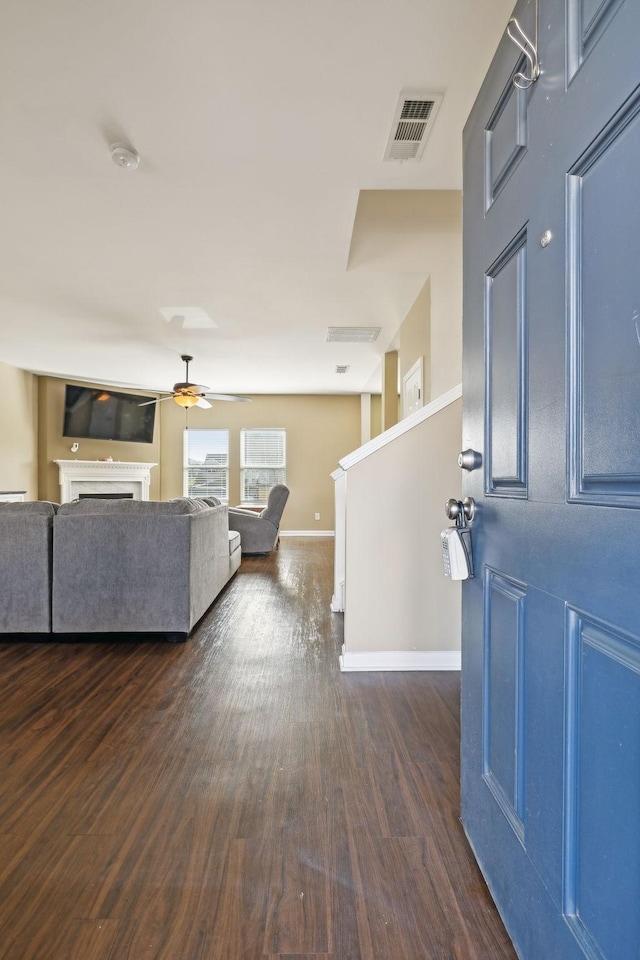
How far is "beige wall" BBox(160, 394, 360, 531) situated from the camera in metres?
9.44

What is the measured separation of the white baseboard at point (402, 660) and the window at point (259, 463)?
6.99 m

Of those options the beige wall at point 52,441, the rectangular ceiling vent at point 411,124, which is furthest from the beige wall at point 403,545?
the beige wall at point 52,441

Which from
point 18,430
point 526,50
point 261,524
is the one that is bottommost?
point 261,524

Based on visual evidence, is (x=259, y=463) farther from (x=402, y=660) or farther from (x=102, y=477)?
(x=402, y=660)

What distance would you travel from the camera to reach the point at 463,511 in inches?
52.1

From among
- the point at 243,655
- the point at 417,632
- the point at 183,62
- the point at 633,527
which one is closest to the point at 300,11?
the point at 183,62

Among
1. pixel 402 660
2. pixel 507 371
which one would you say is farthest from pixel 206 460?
pixel 507 371

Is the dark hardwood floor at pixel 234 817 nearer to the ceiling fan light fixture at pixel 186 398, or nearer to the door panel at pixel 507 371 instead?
the door panel at pixel 507 371

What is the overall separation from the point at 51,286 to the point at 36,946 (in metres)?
4.62

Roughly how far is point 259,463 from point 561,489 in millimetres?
8810

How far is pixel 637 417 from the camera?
675 millimetres

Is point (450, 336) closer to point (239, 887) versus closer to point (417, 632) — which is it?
point (417, 632)

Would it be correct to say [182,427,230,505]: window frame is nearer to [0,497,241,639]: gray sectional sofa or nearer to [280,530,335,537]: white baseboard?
[280,530,335,537]: white baseboard

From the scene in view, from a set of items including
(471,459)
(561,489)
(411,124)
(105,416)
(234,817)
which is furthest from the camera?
(105,416)
